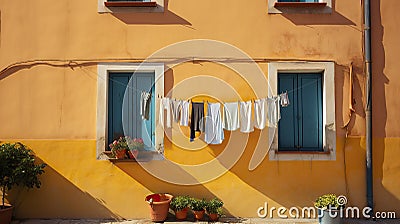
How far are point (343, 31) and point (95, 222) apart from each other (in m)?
5.92

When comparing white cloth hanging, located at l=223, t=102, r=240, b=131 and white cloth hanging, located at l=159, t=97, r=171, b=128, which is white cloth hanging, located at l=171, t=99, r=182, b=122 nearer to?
white cloth hanging, located at l=159, t=97, r=171, b=128

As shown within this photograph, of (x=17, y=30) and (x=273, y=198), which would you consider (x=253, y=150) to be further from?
(x=17, y=30)

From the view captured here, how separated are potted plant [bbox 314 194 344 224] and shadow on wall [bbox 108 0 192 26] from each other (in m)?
4.11

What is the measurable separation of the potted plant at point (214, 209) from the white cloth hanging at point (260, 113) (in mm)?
1591

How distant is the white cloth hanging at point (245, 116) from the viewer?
740cm

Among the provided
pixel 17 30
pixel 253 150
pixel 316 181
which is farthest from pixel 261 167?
pixel 17 30

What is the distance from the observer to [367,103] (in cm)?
762

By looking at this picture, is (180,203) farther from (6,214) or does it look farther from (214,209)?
(6,214)

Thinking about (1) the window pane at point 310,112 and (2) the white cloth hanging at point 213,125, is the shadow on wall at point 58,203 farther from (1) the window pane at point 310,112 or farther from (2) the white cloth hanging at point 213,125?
(1) the window pane at point 310,112

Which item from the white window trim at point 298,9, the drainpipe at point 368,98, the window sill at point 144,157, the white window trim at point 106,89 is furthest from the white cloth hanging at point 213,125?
the drainpipe at point 368,98

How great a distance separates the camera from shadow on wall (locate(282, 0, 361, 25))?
25.5 feet

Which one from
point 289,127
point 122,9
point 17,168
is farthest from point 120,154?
point 289,127

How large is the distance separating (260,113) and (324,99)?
1.33 m

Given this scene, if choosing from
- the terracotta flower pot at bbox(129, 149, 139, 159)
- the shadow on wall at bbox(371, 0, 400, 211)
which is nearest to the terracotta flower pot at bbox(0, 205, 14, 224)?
the terracotta flower pot at bbox(129, 149, 139, 159)
